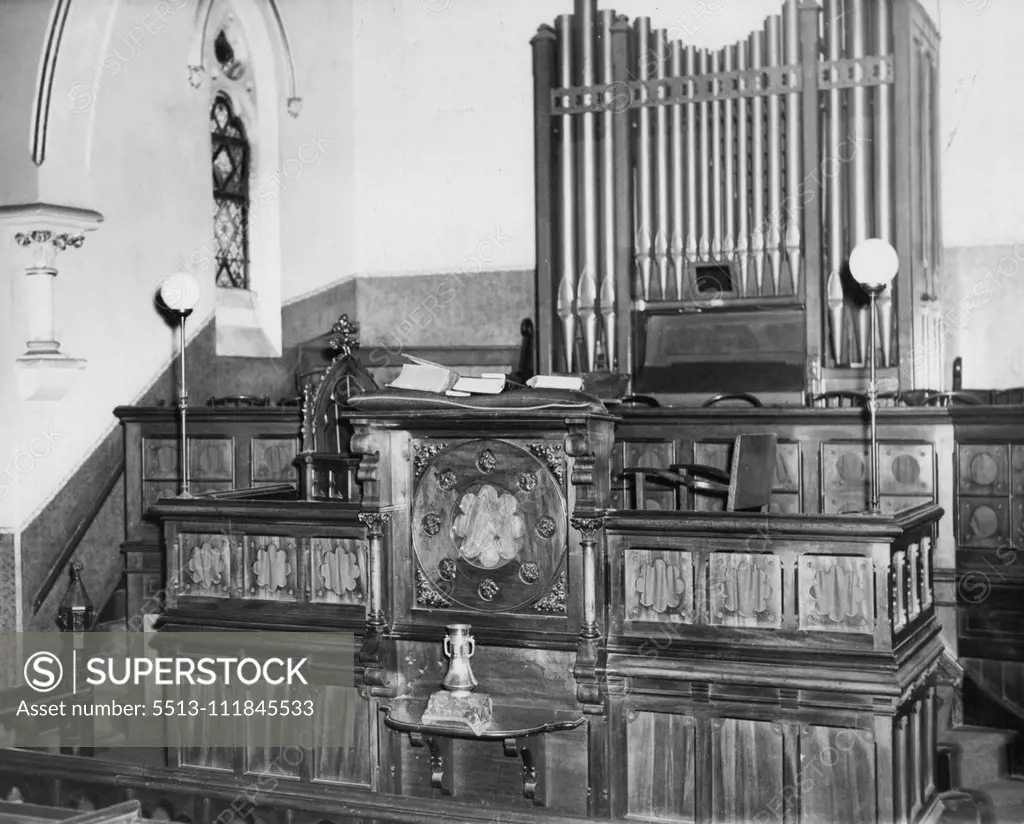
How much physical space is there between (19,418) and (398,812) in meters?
3.74

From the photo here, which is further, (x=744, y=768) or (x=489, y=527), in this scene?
(x=489, y=527)

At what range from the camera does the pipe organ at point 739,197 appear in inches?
285

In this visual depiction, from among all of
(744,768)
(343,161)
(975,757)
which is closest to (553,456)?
(744,768)

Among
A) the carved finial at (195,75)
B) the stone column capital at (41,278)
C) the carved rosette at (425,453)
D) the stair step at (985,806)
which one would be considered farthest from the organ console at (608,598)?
the carved finial at (195,75)

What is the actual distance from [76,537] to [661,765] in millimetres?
3777

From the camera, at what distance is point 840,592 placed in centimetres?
401

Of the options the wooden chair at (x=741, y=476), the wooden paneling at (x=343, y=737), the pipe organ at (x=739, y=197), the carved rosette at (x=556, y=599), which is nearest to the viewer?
the carved rosette at (x=556, y=599)

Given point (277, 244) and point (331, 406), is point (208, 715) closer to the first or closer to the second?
point (331, 406)

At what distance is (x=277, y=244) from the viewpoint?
341 inches

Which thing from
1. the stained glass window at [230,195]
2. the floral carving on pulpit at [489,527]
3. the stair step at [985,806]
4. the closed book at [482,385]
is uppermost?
the stained glass window at [230,195]

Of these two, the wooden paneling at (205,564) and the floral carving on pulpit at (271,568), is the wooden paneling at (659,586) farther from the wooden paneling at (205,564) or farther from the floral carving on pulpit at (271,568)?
the wooden paneling at (205,564)

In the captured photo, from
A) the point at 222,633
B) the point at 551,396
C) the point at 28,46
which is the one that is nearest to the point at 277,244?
the point at 28,46

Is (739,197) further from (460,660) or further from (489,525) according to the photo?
(460,660)

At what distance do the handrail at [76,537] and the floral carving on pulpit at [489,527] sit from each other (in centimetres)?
302
